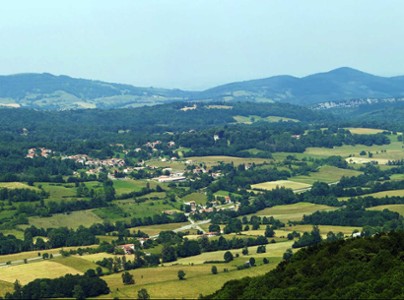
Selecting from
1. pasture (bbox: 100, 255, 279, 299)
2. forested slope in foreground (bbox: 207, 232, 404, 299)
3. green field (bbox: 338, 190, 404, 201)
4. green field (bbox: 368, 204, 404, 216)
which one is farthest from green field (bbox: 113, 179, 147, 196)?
forested slope in foreground (bbox: 207, 232, 404, 299)

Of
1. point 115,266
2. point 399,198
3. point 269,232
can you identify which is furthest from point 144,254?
point 399,198

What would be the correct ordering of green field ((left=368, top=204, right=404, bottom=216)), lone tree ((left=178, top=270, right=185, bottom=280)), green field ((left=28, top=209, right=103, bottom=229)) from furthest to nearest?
green field ((left=28, top=209, right=103, bottom=229)), green field ((left=368, top=204, right=404, bottom=216)), lone tree ((left=178, top=270, right=185, bottom=280))

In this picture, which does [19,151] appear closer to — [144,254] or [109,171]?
[109,171]

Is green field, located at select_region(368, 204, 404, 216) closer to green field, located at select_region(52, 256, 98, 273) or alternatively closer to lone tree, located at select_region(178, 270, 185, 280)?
lone tree, located at select_region(178, 270, 185, 280)

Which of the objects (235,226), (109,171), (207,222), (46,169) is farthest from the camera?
(109,171)

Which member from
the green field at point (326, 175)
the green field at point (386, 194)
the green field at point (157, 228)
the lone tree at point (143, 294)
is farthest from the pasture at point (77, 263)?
the green field at point (326, 175)

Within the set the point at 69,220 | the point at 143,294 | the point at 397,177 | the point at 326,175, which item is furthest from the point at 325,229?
the point at 326,175
